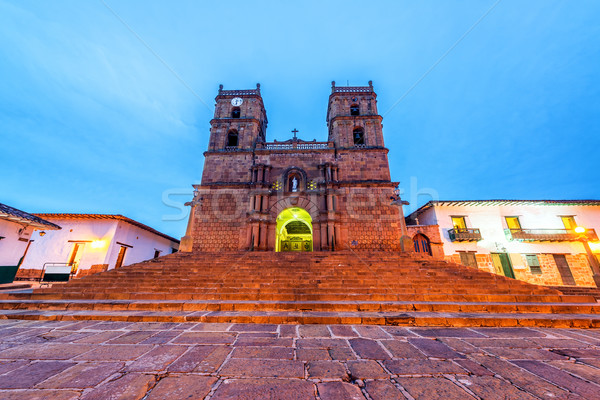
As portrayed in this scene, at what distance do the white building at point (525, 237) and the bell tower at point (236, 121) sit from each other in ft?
52.1

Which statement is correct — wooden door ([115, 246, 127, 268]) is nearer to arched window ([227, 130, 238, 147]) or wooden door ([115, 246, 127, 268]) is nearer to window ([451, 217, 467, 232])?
arched window ([227, 130, 238, 147])

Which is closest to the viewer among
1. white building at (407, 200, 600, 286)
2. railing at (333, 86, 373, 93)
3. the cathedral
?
the cathedral

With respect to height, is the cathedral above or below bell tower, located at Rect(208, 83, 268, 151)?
below

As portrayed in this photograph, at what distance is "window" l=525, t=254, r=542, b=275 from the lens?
15.8 m

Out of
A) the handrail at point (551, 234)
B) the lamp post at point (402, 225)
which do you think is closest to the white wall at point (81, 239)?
the lamp post at point (402, 225)

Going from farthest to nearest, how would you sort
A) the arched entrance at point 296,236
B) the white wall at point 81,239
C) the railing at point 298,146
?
the arched entrance at point 296,236 → the railing at point 298,146 → the white wall at point 81,239

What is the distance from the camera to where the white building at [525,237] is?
1570 centimetres

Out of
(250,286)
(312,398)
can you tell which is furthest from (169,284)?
(312,398)

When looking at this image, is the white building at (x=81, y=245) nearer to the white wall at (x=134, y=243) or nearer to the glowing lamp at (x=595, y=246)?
the white wall at (x=134, y=243)

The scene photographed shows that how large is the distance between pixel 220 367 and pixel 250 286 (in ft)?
16.8

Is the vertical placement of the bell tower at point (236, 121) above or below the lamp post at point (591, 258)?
above

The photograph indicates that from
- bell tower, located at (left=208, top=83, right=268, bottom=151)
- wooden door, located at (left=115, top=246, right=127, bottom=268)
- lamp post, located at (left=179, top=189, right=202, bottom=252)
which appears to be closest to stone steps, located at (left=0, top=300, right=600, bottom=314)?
lamp post, located at (left=179, top=189, right=202, bottom=252)

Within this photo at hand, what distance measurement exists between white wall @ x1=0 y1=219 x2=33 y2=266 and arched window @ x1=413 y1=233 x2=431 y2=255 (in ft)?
76.3

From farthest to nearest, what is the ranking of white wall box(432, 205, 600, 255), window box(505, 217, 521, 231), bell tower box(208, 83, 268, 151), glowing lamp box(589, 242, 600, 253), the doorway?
bell tower box(208, 83, 268, 151) → window box(505, 217, 521, 231) → white wall box(432, 205, 600, 255) → glowing lamp box(589, 242, 600, 253) → the doorway
